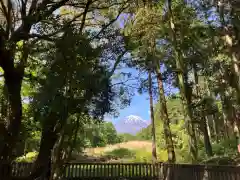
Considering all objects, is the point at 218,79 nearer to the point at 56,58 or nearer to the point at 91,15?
the point at 91,15

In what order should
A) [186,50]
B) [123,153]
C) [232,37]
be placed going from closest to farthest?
[232,37], [186,50], [123,153]

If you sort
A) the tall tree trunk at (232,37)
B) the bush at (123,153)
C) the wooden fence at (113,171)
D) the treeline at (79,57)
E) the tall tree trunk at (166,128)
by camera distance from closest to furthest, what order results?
the treeline at (79,57) → the wooden fence at (113,171) → the tall tree trunk at (232,37) → the tall tree trunk at (166,128) → the bush at (123,153)

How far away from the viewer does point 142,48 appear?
10133 millimetres

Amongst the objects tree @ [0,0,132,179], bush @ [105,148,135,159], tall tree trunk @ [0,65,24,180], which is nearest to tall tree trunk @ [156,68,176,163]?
tree @ [0,0,132,179]

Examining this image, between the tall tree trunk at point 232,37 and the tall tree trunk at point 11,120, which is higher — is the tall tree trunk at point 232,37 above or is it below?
above

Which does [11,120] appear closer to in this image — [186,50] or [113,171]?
[113,171]

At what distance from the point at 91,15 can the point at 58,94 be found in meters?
4.65

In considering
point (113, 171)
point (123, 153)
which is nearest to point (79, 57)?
point (113, 171)

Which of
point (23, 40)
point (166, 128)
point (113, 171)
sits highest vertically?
point (23, 40)

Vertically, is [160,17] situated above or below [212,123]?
above

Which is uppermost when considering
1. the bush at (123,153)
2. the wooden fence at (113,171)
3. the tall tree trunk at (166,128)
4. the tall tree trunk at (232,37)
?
the tall tree trunk at (232,37)

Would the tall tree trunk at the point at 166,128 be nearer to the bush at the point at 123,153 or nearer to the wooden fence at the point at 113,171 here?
the wooden fence at the point at 113,171

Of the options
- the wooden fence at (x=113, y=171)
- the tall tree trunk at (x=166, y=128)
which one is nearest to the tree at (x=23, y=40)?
the wooden fence at (x=113, y=171)

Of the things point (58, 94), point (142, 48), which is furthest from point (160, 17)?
point (58, 94)
